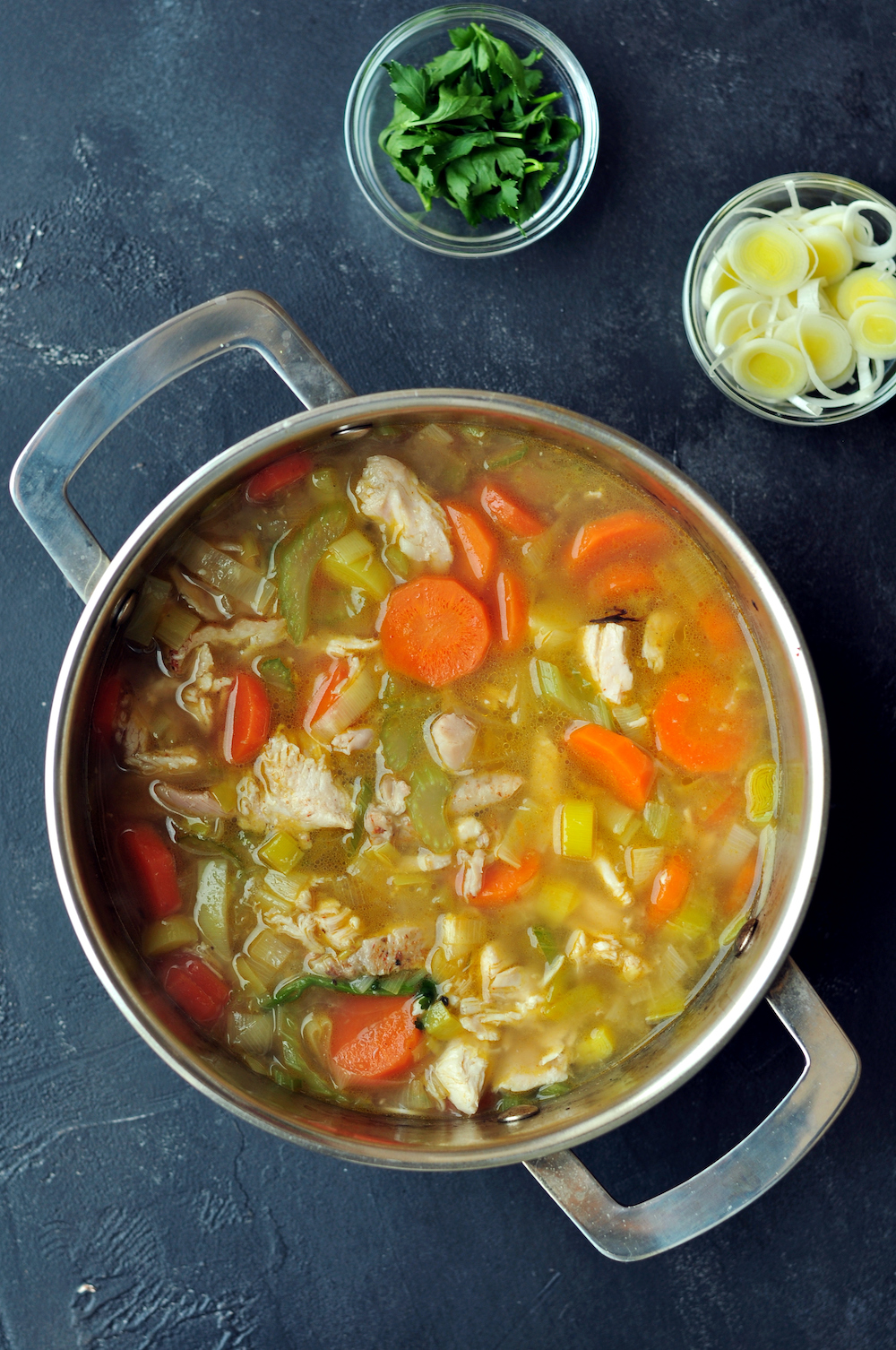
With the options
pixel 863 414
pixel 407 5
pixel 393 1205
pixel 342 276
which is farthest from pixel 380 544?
→ pixel 393 1205

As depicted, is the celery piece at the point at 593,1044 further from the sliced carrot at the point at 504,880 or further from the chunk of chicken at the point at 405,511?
the chunk of chicken at the point at 405,511

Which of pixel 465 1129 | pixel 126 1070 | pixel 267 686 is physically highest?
pixel 267 686

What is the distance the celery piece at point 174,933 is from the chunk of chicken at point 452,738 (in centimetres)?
68

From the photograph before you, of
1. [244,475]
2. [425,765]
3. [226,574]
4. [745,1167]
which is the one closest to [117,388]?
[244,475]

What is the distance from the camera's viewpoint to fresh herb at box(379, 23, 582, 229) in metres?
2.28

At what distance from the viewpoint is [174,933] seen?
2.17 metres

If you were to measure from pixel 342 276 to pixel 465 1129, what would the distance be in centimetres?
209

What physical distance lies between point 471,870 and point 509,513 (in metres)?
0.80

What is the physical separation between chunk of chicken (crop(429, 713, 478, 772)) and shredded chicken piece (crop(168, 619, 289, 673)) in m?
0.39

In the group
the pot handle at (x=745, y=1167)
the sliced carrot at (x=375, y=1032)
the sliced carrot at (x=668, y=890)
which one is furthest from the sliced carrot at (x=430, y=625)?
the pot handle at (x=745, y=1167)

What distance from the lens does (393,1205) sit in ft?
8.02

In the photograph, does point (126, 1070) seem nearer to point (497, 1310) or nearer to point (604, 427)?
point (497, 1310)

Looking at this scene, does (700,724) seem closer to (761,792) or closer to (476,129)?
(761,792)

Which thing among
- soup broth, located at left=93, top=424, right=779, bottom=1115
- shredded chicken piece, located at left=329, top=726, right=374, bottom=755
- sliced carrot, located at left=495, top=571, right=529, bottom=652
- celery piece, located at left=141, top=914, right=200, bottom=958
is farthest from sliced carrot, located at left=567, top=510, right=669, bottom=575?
celery piece, located at left=141, top=914, right=200, bottom=958
